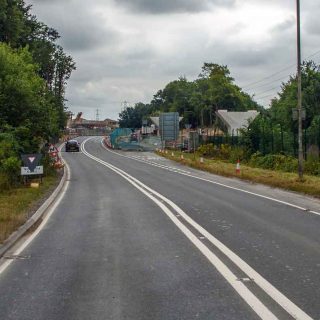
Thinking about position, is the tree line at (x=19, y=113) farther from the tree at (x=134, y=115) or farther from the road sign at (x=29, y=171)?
the tree at (x=134, y=115)

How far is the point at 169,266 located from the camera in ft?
26.8

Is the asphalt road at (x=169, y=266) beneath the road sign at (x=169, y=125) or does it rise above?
beneath

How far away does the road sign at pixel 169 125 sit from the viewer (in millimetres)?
60219

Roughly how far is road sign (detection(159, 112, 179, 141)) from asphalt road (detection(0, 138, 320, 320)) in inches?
1752

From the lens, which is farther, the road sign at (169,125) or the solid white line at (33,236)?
the road sign at (169,125)

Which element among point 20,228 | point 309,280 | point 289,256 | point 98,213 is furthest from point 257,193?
point 309,280

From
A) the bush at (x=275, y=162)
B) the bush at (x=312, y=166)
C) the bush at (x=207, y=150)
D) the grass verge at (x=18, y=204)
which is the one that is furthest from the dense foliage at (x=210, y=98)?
the grass verge at (x=18, y=204)

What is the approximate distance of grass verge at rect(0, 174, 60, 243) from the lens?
12.2 m

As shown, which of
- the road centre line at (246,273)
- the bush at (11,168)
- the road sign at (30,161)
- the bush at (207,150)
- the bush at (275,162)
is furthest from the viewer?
the bush at (207,150)

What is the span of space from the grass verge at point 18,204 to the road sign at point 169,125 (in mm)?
35661

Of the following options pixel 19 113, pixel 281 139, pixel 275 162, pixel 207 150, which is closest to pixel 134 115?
pixel 207 150

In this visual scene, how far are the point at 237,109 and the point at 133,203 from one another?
82.5 meters

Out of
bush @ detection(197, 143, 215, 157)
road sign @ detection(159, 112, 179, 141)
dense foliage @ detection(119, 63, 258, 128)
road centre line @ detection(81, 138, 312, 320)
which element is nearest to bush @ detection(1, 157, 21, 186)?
road centre line @ detection(81, 138, 312, 320)

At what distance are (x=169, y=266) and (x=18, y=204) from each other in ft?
31.1
